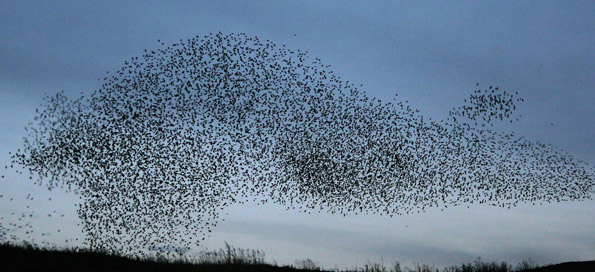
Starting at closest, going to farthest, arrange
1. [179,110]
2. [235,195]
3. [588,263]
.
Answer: [588,263]
[235,195]
[179,110]

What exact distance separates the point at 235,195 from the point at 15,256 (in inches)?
410

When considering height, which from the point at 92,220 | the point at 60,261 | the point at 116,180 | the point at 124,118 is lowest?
the point at 60,261

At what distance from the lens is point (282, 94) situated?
1064 inches

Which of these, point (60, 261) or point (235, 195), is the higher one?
point (235, 195)

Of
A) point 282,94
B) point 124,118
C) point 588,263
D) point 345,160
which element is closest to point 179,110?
point 124,118

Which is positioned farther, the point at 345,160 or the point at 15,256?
the point at 345,160

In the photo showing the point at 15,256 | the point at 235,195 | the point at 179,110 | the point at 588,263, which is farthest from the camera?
the point at 179,110

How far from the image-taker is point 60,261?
16984 millimetres

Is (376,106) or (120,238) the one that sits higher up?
(376,106)

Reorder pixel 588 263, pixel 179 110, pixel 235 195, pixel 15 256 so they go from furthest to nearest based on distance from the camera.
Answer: pixel 179 110, pixel 235 195, pixel 588 263, pixel 15 256

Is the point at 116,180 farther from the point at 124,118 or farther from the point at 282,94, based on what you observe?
the point at 282,94

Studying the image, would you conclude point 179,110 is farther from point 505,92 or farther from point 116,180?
point 505,92

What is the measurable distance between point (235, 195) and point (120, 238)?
5262 millimetres

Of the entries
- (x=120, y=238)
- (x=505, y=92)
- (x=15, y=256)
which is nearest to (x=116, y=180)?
(x=120, y=238)
